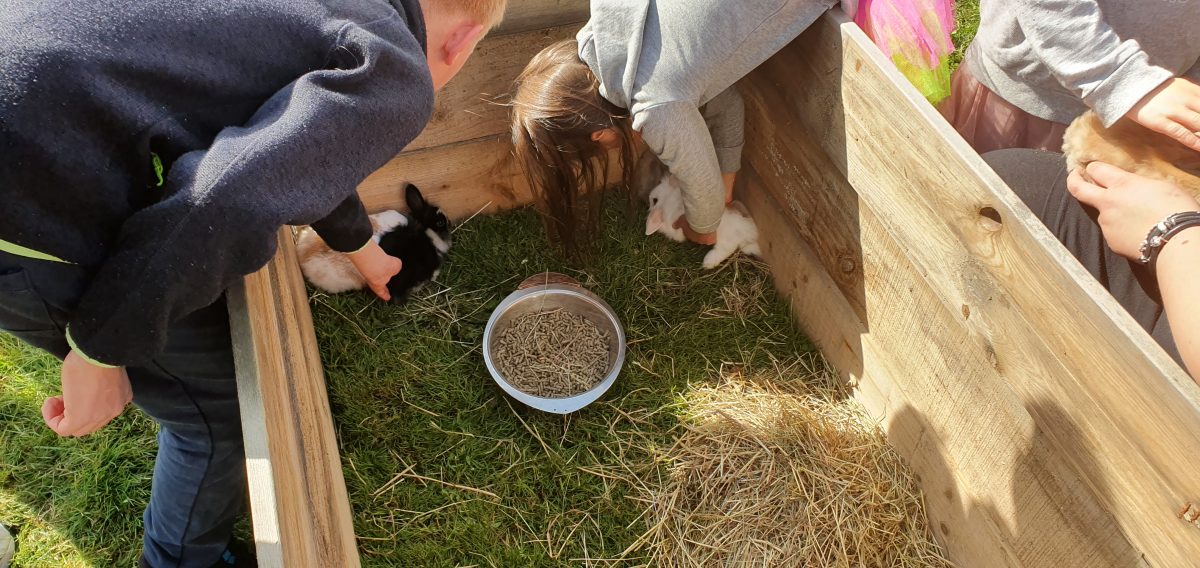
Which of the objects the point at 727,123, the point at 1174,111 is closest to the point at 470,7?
the point at 727,123

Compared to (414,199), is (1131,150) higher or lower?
higher

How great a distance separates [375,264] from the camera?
2.27m

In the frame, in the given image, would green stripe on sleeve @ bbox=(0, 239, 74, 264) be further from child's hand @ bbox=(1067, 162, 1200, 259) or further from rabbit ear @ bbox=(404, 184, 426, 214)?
child's hand @ bbox=(1067, 162, 1200, 259)

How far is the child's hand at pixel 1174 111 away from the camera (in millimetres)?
1757

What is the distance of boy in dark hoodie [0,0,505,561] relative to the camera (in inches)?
45.0

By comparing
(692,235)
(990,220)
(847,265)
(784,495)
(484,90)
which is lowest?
(784,495)

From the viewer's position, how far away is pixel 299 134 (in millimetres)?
1231

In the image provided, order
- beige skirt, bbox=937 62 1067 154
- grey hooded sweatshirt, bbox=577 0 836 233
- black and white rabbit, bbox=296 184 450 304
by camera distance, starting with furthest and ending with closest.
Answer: black and white rabbit, bbox=296 184 450 304 < beige skirt, bbox=937 62 1067 154 < grey hooded sweatshirt, bbox=577 0 836 233

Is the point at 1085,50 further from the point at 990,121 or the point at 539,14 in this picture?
the point at 539,14

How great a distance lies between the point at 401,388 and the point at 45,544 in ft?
3.55

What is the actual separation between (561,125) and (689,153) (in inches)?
15.8

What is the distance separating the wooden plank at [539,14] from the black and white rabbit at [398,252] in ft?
2.24

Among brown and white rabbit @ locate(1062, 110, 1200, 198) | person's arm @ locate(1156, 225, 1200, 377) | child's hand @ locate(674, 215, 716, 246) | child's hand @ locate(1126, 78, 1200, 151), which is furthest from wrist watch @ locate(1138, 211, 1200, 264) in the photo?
child's hand @ locate(674, 215, 716, 246)

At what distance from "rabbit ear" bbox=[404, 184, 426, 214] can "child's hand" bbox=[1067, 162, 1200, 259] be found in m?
2.02
